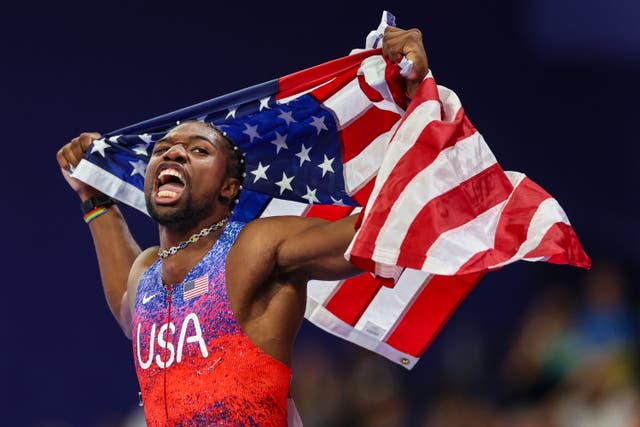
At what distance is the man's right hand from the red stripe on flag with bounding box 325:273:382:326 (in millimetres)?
1001

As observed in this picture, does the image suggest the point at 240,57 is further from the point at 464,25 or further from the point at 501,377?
the point at 501,377

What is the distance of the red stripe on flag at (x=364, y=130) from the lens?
127 inches

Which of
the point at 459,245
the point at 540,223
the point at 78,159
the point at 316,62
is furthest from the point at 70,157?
the point at 316,62

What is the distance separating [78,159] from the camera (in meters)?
3.64

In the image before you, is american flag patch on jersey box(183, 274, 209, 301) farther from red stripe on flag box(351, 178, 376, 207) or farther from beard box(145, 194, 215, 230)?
red stripe on flag box(351, 178, 376, 207)

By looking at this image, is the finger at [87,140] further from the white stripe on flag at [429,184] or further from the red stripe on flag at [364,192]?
the white stripe on flag at [429,184]

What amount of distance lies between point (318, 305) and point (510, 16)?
278 centimetres

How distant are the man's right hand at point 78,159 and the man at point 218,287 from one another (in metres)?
0.64

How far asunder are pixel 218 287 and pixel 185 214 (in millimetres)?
298

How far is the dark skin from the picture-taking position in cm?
270

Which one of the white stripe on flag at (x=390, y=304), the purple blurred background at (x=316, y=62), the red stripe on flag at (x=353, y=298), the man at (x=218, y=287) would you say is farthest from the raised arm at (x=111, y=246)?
the purple blurred background at (x=316, y=62)

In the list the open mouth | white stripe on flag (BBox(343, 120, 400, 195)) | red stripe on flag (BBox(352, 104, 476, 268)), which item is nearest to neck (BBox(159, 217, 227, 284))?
the open mouth

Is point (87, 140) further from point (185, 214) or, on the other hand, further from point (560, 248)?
point (560, 248)

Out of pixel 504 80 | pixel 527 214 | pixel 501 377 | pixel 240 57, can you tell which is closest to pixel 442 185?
pixel 527 214
